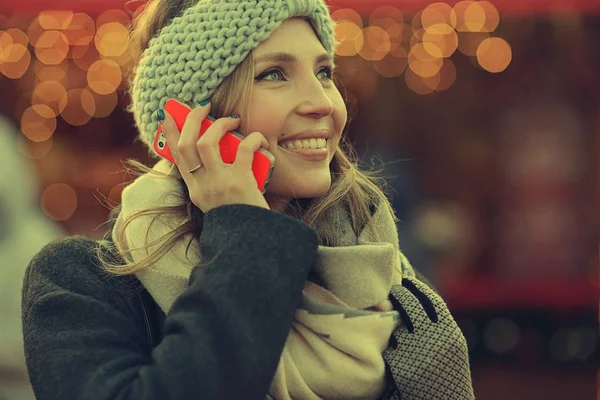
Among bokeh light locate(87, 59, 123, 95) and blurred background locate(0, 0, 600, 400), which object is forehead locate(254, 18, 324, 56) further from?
bokeh light locate(87, 59, 123, 95)

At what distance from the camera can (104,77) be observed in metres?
4.77

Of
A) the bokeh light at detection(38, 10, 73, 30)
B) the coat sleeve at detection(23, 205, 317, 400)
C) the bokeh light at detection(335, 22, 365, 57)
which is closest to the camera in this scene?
the coat sleeve at detection(23, 205, 317, 400)

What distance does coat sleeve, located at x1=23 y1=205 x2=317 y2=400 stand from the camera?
1.26m

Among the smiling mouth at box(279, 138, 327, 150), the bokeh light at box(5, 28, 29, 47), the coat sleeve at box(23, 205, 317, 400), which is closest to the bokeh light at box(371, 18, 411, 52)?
the bokeh light at box(5, 28, 29, 47)

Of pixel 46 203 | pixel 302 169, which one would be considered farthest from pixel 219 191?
pixel 46 203

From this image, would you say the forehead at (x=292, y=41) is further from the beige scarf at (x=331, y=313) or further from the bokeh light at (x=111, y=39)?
the bokeh light at (x=111, y=39)

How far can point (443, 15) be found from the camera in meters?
4.09

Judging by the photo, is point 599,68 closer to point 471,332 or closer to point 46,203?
point 471,332

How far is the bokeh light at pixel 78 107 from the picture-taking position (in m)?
4.86

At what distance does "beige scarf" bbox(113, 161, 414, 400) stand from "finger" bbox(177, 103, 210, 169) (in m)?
0.16

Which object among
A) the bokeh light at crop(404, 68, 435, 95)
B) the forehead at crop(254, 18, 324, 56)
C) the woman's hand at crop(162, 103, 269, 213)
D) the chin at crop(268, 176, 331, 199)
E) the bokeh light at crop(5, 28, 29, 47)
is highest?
the bokeh light at crop(5, 28, 29, 47)

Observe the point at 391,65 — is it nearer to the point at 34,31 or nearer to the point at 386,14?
the point at 386,14

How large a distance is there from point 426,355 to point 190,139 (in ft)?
2.04

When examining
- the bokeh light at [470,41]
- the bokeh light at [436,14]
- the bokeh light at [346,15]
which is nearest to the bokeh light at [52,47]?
the bokeh light at [346,15]
